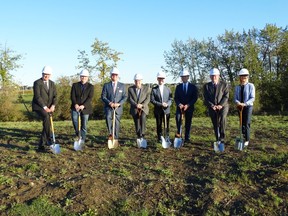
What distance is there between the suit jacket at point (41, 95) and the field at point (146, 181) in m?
1.17

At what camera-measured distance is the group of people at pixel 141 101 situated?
29.5 ft

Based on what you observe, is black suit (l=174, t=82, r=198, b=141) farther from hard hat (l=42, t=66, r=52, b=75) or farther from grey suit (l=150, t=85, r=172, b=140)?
hard hat (l=42, t=66, r=52, b=75)

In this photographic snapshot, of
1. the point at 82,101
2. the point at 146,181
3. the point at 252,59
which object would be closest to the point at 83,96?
the point at 82,101

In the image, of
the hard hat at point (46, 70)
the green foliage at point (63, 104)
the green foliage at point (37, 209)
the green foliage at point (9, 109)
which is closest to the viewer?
the green foliage at point (37, 209)

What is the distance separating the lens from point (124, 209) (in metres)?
5.23

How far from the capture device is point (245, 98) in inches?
353

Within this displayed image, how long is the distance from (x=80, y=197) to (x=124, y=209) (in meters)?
0.79

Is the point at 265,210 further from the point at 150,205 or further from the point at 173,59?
the point at 173,59

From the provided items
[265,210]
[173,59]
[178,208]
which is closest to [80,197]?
[178,208]

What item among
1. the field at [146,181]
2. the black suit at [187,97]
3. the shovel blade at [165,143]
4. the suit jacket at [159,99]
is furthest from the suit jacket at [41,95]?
the black suit at [187,97]

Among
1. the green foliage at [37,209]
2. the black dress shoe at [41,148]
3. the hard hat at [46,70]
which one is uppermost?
the hard hat at [46,70]

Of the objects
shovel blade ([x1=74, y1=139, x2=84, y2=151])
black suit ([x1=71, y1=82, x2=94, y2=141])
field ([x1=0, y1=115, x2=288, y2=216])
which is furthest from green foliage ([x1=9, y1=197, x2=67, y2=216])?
black suit ([x1=71, y1=82, x2=94, y2=141])

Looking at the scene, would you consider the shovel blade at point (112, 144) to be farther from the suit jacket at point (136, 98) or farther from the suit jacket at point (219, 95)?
the suit jacket at point (219, 95)

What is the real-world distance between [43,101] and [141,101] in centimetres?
250
